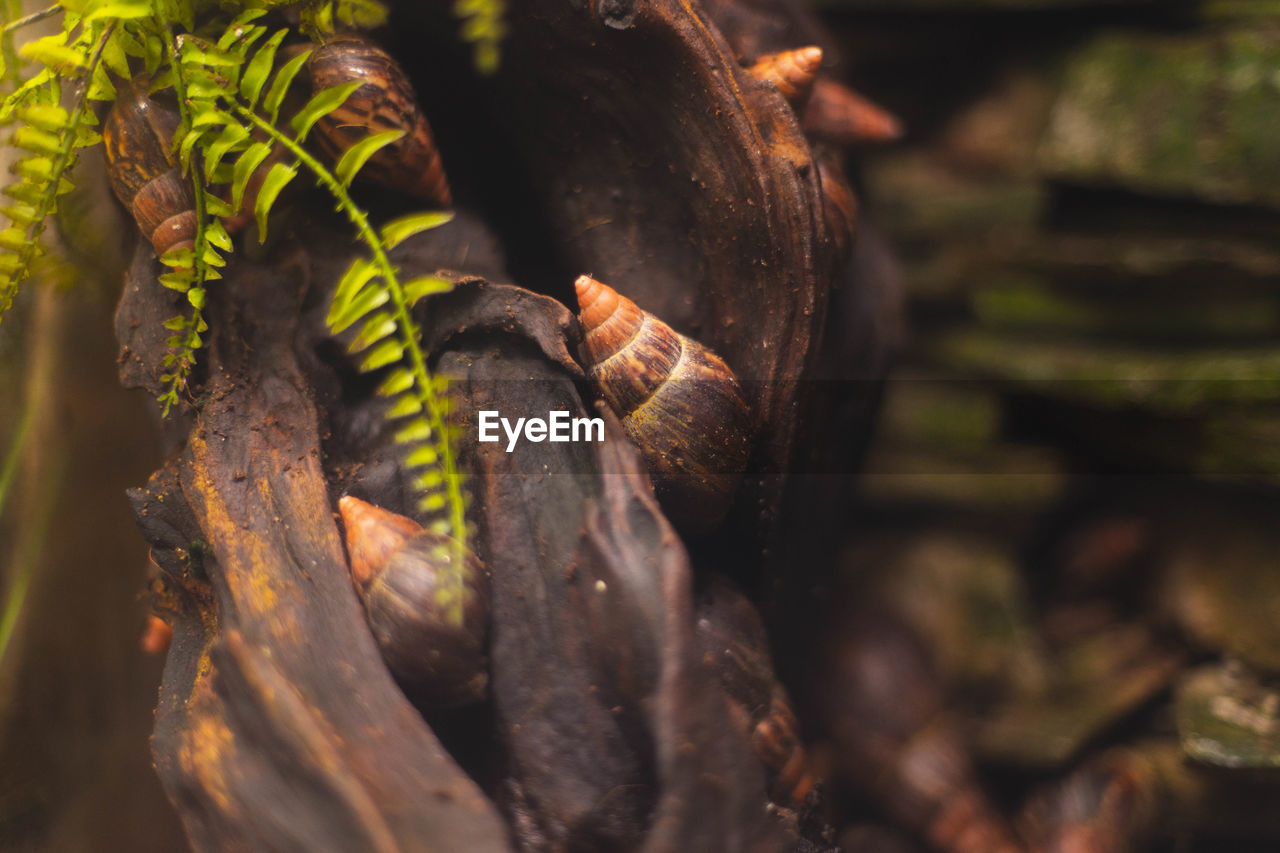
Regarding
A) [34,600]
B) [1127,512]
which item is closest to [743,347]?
[34,600]

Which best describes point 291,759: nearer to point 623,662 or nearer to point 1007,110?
point 623,662

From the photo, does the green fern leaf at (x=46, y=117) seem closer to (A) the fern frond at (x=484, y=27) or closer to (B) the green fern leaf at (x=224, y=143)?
(B) the green fern leaf at (x=224, y=143)

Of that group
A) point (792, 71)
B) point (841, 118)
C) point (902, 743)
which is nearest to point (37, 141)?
point (792, 71)

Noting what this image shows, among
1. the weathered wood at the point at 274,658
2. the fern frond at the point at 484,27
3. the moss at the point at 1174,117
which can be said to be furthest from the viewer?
the moss at the point at 1174,117

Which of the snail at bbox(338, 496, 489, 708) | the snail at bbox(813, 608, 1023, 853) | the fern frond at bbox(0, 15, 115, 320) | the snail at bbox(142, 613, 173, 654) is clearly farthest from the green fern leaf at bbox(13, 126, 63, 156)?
the snail at bbox(813, 608, 1023, 853)

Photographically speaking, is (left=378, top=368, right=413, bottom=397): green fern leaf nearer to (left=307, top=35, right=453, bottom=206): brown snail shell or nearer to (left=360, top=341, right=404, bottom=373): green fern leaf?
(left=360, top=341, right=404, bottom=373): green fern leaf

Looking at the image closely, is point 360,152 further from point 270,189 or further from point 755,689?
point 755,689

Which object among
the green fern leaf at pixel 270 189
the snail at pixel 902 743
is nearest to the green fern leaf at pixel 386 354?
the green fern leaf at pixel 270 189
